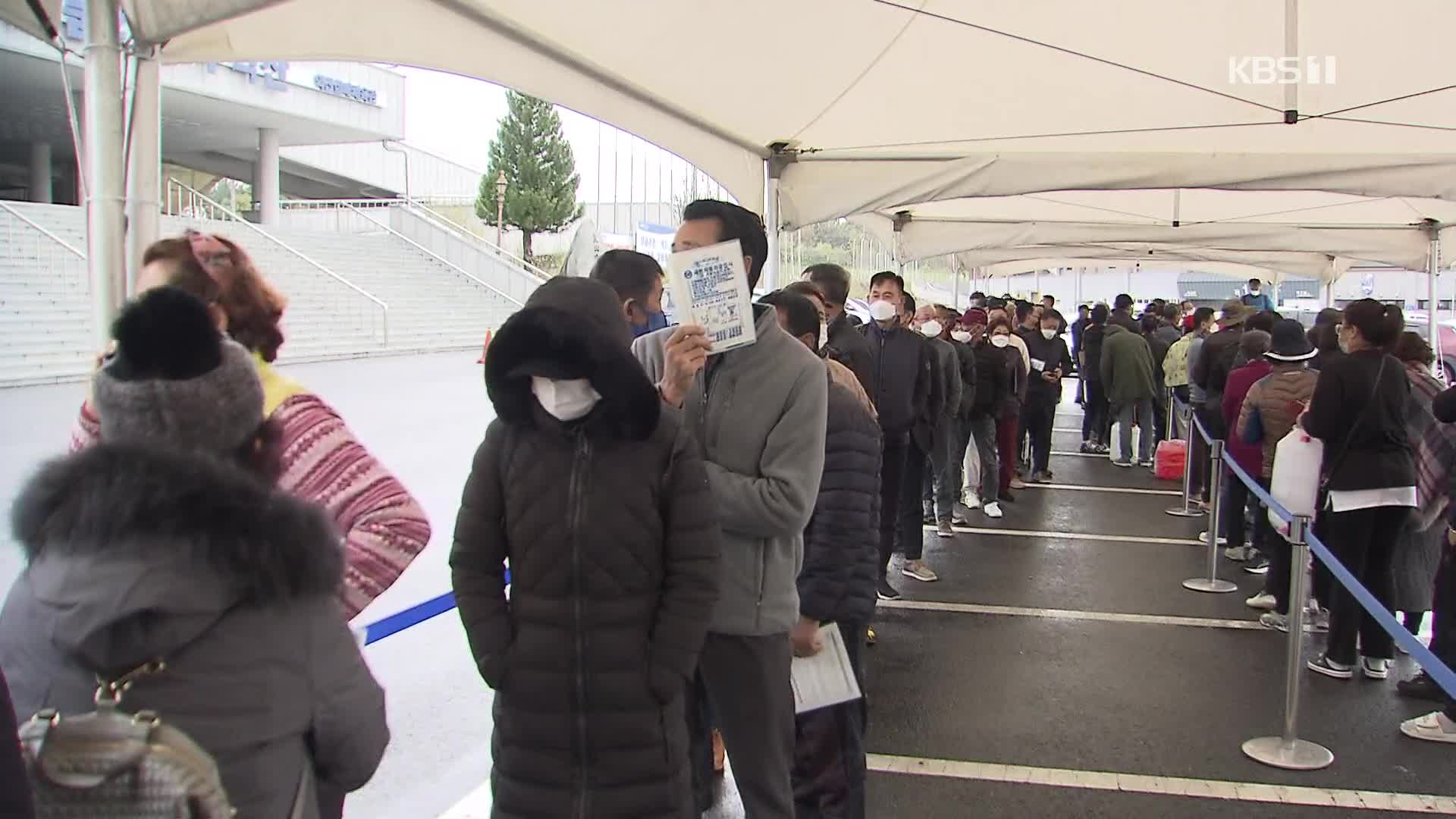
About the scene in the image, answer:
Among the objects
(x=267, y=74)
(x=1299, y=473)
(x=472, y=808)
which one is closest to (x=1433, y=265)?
(x=1299, y=473)

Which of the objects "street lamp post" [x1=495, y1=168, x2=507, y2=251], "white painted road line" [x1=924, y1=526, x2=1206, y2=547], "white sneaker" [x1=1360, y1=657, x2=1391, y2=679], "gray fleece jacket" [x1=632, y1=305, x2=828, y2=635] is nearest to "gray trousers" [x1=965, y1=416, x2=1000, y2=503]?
"white painted road line" [x1=924, y1=526, x2=1206, y2=547]

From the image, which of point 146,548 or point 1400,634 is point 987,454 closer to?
point 1400,634

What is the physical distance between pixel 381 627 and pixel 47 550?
1.65m

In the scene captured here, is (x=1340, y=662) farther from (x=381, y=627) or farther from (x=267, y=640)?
(x=267, y=640)

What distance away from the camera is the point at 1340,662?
5.43 metres

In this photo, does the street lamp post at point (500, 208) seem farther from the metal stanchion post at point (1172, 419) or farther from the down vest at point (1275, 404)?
the down vest at point (1275, 404)

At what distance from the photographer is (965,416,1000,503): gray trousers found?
956 centimetres

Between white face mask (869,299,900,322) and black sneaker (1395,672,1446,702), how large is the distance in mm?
3361

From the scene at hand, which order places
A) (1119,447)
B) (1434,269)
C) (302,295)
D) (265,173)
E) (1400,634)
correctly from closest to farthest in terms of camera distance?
(1400,634), (302,295), (1434,269), (1119,447), (265,173)

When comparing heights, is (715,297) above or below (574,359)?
above

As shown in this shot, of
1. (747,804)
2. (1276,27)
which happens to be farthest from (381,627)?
(1276,27)

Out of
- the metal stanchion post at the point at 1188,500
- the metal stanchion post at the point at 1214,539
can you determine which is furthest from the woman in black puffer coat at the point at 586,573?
the metal stanchion post at the point at 1188,500

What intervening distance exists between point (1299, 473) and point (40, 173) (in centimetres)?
2909

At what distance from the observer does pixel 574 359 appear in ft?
6.93
